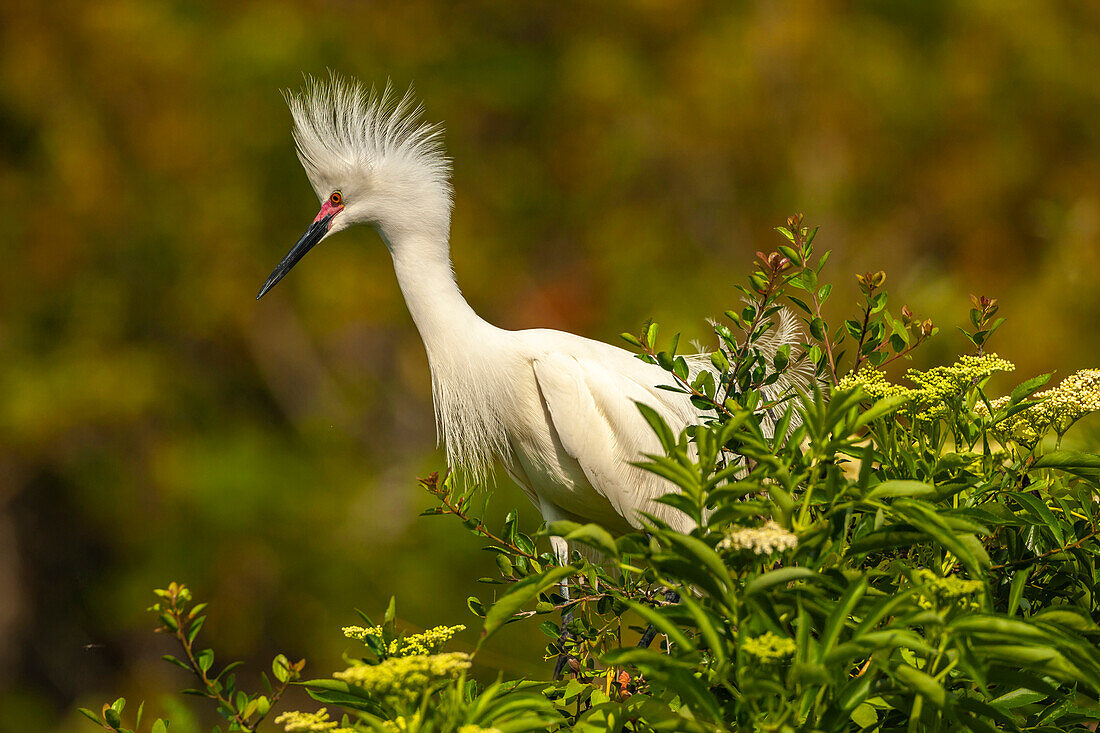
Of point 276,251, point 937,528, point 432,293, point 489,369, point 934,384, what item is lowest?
point 937,528

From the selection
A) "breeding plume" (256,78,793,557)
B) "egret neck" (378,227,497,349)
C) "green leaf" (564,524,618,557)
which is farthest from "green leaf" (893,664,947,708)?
"egret neck" (378,227,497,349)

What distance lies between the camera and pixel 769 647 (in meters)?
0.75

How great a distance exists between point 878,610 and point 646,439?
1579 millimetres

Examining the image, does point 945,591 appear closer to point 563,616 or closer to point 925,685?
point 925,685

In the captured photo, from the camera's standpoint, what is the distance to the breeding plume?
91.2 inches

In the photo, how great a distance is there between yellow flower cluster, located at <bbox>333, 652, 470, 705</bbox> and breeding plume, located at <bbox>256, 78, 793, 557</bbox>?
1.46m

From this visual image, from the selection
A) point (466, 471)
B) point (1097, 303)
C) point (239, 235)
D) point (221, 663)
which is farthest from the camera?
point (239, 235)

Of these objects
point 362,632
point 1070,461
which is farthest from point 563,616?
point 1070,461

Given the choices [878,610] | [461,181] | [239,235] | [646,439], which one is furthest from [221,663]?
[878,610]

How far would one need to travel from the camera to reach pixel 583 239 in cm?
767

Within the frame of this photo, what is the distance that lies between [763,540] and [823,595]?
0.10 metres

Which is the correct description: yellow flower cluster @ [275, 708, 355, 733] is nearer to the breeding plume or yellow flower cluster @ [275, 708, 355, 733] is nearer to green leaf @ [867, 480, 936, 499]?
green leaf @ [867, 480, 936, 499]

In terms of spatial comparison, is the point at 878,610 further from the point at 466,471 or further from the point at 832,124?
the point at 832,124

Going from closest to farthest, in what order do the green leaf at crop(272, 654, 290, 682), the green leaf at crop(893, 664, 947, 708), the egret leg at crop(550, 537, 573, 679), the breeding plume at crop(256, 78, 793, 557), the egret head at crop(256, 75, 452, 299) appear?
the green leaf at crop(893, 664, 947, 708)
the green leaf at crop(272, 654, 290, 682)
the egret leg at crop(550, 537, 573, 679)
the breeding plume at crop(256, 78, 793, 557)
the egret head at crop(256, 75, 452, 299)
